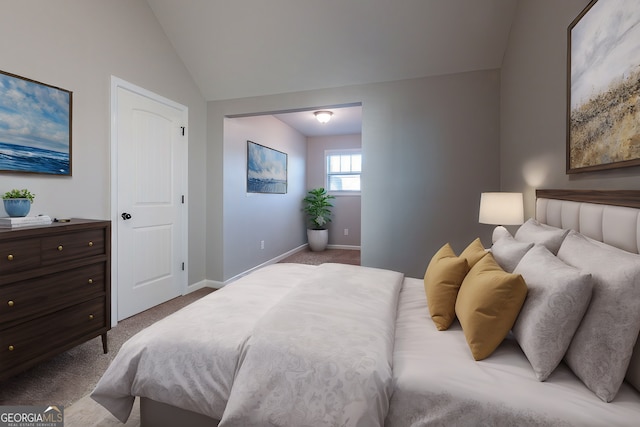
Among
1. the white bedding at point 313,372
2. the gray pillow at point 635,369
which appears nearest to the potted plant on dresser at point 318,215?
the white bedding at point 313,372

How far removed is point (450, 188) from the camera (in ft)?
10.2

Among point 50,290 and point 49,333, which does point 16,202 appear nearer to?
point 50,290

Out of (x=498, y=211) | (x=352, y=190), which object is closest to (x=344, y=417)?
(x=498, y=211)

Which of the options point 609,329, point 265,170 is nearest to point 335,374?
point 609,329

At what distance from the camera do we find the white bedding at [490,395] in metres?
0.86

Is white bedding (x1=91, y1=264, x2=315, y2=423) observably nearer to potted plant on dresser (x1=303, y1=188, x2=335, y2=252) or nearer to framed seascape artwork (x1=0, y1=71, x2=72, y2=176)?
framed seascape artwork (x1=0, y1=71, x2=72, y2=176)

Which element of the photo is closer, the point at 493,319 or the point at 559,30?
the point at 493,319

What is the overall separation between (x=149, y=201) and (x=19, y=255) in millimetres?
1448

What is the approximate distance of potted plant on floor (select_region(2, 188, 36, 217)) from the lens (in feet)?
6.16

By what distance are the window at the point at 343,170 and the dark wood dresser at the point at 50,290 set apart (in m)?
5.12

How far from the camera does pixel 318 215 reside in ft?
21.7

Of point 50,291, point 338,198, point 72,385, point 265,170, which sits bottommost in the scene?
point 72,385

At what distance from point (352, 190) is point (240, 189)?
123 inches

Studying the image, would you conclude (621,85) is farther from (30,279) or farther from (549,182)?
(30,279)
